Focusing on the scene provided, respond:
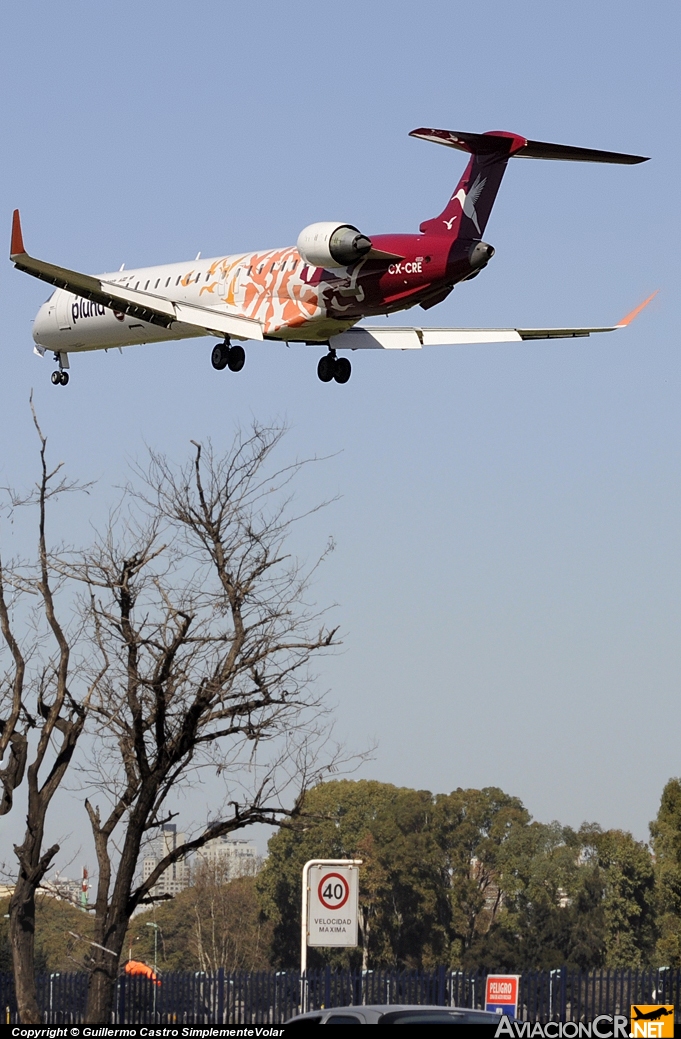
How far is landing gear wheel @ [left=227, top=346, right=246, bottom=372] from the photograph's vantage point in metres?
34.8

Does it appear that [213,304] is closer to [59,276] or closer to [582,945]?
[59,276]

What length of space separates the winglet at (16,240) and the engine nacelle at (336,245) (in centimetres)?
631

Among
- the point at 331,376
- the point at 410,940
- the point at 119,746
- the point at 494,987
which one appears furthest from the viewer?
Answer: the point at 410,940

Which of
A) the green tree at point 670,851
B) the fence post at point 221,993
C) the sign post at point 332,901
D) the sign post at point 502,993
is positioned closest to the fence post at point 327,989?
the fence post at point 221,993

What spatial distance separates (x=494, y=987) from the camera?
20.2m

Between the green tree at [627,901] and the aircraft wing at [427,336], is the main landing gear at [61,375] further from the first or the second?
the green tree at [627,901]

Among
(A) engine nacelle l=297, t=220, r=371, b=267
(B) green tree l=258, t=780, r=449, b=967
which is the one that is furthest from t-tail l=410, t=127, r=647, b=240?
(B) green tree l=258, t=780, r=449, b=967

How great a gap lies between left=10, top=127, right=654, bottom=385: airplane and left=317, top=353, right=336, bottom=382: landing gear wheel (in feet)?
0.08

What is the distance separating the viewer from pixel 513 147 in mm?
30641

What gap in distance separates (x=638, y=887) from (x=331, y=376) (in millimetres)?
79369

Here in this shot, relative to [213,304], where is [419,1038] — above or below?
below

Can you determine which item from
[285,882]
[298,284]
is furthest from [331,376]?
[285,882]

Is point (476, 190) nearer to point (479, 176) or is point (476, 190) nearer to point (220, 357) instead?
point (479, 176)

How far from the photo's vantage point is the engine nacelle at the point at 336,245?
30.0 m
